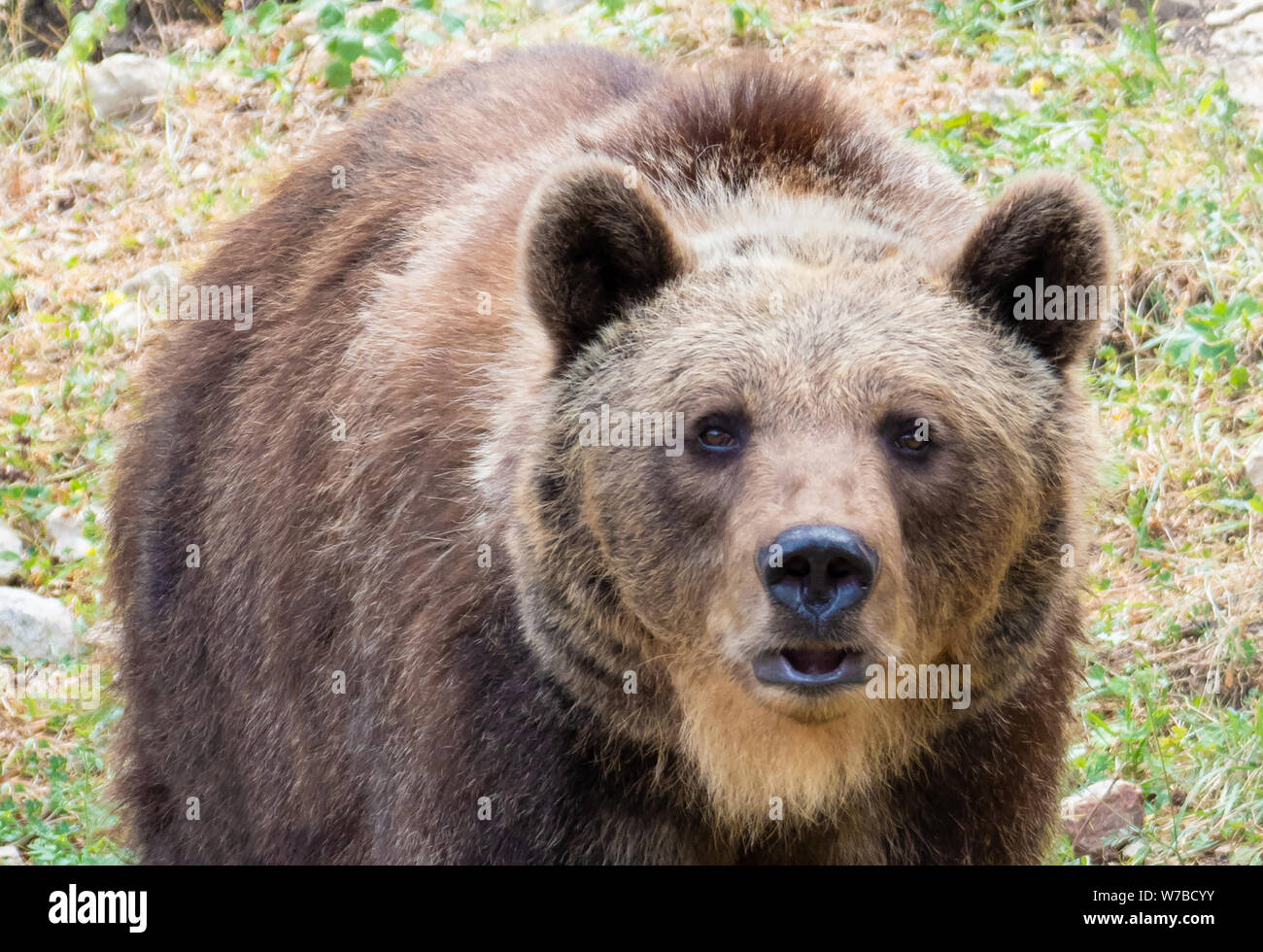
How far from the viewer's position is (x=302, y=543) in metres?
5.37

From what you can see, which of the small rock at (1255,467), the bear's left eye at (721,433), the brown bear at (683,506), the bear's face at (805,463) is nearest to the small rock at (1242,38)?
the small rock at (1255,467)

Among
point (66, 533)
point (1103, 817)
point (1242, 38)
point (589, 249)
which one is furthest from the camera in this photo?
point (1242, 38)

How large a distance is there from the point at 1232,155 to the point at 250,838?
613 cm

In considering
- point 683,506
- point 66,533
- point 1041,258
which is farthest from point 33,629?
point 1041,258

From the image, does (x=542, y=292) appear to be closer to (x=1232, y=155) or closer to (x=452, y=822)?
(x=452, y=822)

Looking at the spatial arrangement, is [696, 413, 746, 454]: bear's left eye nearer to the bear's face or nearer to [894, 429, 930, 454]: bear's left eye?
the bear's face

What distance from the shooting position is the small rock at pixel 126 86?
1112 centimetres

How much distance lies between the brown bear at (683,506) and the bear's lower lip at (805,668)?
0.04 feet

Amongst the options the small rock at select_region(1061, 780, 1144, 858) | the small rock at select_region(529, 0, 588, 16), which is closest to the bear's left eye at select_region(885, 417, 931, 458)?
the small rock at select_region(1061, 780, 1144, 858)

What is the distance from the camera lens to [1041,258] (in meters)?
4.30

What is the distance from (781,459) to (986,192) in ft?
16.2

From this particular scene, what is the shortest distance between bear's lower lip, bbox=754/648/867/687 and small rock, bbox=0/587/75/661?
4.70 m

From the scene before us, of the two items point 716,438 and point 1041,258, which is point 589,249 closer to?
point 716,438

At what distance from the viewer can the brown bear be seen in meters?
4.02
